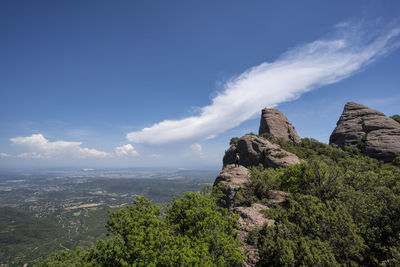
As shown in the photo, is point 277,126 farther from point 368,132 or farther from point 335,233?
point 335,233

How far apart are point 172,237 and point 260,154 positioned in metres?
30.4

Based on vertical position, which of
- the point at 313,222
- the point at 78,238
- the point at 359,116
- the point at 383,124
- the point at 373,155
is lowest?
the point at 78,238

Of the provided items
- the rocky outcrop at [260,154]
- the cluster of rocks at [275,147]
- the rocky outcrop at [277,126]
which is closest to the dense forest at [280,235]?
the cluster of rocks at [275,147]

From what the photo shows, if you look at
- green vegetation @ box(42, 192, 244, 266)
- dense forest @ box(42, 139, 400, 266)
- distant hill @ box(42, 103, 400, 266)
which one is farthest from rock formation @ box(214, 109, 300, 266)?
green vegetation @ box(42, 192, 244, 266)

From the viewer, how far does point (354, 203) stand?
13695mm

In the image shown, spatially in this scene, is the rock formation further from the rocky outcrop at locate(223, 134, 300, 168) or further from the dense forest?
the dense forest

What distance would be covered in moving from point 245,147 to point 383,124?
124 ft

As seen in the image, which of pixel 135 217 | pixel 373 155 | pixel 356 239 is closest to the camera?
pixel 356 239

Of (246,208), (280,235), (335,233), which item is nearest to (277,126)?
(246,208)

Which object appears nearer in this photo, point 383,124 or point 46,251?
point 383,124

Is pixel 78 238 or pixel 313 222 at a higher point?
pixel 313 222

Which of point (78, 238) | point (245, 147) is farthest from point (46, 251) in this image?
point (245, 147)

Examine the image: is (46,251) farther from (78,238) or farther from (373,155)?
(373,155)

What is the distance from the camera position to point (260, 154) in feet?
121
